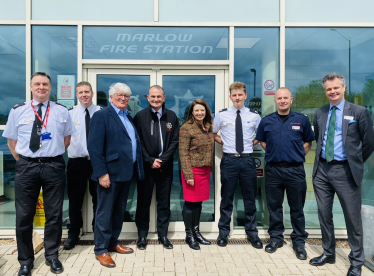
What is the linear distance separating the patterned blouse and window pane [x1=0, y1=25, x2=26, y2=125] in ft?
8.39

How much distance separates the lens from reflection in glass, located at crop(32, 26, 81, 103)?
447 cm

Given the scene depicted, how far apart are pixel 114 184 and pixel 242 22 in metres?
3.02

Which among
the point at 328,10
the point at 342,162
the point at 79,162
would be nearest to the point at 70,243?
the point at 79,162

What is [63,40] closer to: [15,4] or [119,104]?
[15,4]

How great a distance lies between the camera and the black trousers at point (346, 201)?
11.0 feet

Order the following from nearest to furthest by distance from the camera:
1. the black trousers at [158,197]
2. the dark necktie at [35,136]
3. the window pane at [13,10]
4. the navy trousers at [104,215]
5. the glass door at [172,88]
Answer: the dark necktie at [35,136] < the navy trousers at [104,215] < the black trousers at [158,197] < the window pane at [13,10] < the glass door at [172,88]

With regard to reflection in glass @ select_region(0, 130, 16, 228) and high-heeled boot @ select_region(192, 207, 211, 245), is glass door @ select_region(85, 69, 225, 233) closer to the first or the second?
high-heeled boot @ select_region(192, 207, 211, 245)

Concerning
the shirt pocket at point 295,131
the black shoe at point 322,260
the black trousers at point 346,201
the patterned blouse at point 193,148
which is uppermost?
the shirt pocket at point 295,131

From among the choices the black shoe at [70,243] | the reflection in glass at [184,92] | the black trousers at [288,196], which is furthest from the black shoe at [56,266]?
the black trousers at [288,196]

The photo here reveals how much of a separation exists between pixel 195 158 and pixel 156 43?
187 centimetres

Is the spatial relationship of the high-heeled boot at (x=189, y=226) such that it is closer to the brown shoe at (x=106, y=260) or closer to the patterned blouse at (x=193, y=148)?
the patterned blouse at (x=193, y=148)

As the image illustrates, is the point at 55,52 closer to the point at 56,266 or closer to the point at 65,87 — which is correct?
the point at 65,87

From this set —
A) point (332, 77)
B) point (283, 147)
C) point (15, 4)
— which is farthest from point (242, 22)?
point (15, 4)

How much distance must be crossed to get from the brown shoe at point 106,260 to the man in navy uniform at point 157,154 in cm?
56
